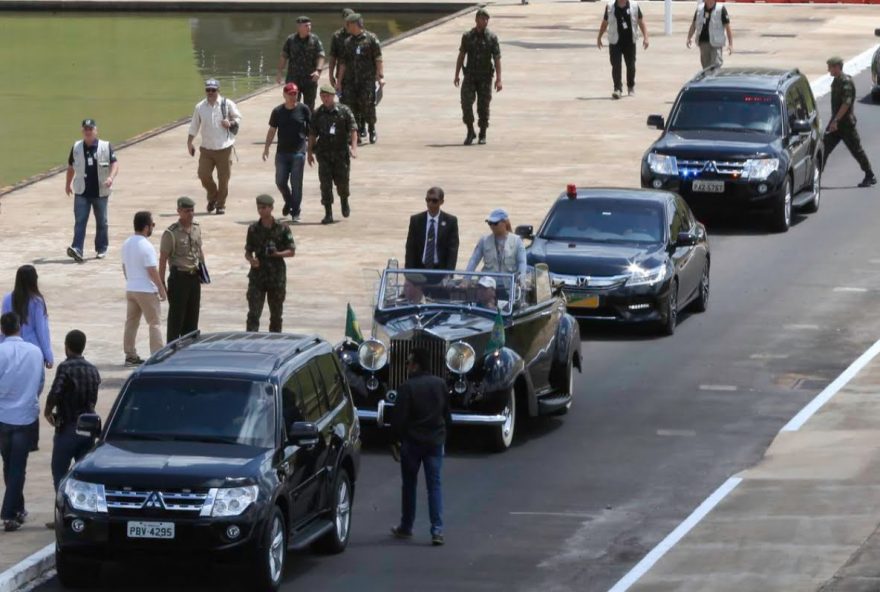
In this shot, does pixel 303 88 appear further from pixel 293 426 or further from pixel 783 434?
pixel 293 426

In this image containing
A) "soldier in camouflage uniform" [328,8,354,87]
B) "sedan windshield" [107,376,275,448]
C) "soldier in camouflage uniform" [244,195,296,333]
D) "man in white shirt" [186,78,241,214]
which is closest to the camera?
"sedan windshield" [107,376,275,448]

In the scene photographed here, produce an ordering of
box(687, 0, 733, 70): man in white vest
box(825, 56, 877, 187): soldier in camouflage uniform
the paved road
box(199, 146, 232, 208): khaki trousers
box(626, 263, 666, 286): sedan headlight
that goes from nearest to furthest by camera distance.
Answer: the paved road < box(626, 263, 666, 286): sedan headlight < box(199, 146, 232, 208): khaki trousers < box(825, 56, 877, 187): soldier in camouflage uniform < box(687, 0, 733, 70): man in white vest

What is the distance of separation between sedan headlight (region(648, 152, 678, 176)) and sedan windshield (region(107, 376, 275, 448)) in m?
15.4

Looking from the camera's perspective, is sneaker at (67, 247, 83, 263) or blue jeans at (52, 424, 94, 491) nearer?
blue jeans at (52, 424, 94, 491)

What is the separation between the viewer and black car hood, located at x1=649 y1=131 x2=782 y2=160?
1148 inches

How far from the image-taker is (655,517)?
16500mm

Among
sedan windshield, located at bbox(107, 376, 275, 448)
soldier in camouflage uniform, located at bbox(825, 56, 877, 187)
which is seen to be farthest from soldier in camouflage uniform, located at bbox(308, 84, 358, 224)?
sedan windshield, located at bbox(107, 376, 275, 448)

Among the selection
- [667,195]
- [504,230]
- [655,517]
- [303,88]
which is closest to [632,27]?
[303,88]

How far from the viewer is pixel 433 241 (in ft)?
71.4

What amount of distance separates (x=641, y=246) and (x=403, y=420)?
8.89 m

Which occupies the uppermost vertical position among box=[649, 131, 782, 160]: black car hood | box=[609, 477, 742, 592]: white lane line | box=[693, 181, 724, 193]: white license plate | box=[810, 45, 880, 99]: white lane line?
box=[810, 45, 880, 99]: white lane line

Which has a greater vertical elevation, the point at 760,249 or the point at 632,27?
the point at 632,27

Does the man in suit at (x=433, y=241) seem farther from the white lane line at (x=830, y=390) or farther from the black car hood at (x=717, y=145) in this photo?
the black car hood at (x=717, y=145)

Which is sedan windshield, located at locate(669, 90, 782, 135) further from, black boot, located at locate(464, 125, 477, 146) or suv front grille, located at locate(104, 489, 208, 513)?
suv front grille, located at locate(104, 489, 208, 513)
